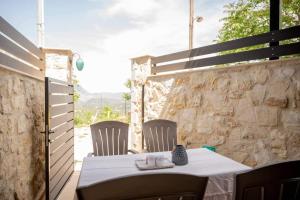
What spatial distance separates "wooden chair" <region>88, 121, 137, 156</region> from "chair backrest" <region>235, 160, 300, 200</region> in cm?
185

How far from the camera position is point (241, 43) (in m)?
3.10

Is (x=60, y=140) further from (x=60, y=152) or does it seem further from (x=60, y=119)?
(x=60, y=119)

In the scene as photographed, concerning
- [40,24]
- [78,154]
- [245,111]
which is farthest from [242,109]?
[40,24]

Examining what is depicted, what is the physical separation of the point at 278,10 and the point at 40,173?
3566 mm

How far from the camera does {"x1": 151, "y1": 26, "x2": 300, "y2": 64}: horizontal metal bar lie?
264 centimetres

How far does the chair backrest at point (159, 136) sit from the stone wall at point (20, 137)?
4.29 feet

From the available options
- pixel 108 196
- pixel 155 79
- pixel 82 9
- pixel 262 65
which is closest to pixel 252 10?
pixel 155 79

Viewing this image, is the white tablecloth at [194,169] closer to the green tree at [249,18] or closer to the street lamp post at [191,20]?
the green tree at [249,18]

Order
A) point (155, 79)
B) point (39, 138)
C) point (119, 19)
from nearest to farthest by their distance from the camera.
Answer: point (39, 138) < point (155, 79) < point (119, 19)

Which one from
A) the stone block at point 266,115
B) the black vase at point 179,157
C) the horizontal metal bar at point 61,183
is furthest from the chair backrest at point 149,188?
the horizontal metal bar at point 61,183

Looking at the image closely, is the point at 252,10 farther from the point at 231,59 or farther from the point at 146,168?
the point at 146,168

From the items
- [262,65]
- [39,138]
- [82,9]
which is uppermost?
[82,9]

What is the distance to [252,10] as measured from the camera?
25.3 feet

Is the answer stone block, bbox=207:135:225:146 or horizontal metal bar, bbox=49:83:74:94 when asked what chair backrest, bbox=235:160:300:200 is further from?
horizontal metal bar, bbox=49:83:74:94
